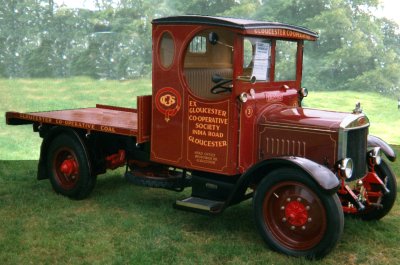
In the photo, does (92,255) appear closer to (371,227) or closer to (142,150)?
(142,150)

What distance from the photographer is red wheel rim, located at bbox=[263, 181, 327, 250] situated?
4473 millimetres

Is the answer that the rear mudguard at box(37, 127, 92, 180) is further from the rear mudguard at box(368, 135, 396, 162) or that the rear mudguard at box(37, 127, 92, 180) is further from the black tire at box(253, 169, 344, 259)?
the rear mudguard at box(368, 135, 396, 162)

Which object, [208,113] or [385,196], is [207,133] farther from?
[385,196]

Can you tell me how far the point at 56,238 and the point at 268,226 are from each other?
6.97ft

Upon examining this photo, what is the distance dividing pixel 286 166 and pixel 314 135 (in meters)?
0.42

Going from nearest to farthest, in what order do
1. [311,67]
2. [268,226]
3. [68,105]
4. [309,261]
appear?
[309,261], [268,226], [68,105], [311,67]

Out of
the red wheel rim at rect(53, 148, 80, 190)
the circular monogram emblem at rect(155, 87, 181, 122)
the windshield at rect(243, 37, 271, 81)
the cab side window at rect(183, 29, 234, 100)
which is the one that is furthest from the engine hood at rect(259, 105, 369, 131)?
the red wheel rim at rect(53, 148, 80, 190)

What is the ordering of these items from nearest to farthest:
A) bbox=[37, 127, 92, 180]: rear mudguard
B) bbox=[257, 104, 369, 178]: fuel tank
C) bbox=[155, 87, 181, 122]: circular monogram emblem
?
bbox=[257, 104, 369, 178]: fuel tank, bbox=[155, 87, 181, 122]: circular monogram emblem, bbox=[37, 127, 92, 180]: rear mudguard

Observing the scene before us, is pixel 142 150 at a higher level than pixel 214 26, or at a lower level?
lower

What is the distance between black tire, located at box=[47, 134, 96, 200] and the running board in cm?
158

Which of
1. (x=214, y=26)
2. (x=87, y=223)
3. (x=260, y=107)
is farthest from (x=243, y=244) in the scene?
(x=214, y=26)

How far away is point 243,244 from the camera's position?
484 cm

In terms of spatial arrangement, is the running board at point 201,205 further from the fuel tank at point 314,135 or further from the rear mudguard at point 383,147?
the rear mudguard at point 383,147

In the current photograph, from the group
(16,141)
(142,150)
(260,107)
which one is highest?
(260,107)
